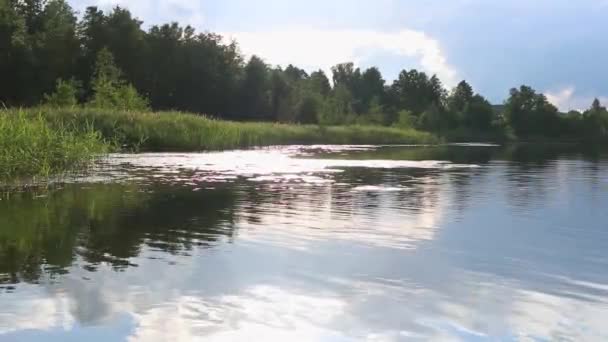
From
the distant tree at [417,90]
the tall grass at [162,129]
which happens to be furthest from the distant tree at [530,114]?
the tall grass at [162,129]

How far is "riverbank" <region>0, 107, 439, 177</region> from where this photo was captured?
1677cm

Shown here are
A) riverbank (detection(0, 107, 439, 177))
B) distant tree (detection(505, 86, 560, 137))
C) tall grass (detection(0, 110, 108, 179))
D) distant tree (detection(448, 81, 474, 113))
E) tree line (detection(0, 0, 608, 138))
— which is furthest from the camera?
distant tree (detection(448, 81, 474, 113))

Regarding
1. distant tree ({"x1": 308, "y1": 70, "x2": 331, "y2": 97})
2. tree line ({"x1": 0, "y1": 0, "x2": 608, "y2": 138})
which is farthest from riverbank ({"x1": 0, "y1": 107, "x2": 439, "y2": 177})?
distant tree ({"x1": 308, "y1": 70, "x2": 331, "y2": 97})

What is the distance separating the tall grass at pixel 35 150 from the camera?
52.6ft

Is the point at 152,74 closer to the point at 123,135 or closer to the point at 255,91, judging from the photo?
the point at 255,91

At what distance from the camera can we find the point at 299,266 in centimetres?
824

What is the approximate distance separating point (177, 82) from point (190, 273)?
3176 inches

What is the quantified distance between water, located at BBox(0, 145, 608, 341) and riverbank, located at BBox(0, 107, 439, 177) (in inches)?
55.8

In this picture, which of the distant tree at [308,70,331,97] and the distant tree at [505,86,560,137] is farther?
the distant tree at [505,86,560,137]

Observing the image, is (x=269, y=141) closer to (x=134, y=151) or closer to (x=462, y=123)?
(x=134, y=151)

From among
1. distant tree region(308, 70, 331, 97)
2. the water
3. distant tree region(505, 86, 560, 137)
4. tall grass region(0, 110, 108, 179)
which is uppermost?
distant tree region(308, 70, 331, 97)

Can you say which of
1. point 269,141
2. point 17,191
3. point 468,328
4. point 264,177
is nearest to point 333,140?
point 269,141

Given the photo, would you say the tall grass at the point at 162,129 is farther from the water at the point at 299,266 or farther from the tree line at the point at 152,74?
the water at the point at 299,266

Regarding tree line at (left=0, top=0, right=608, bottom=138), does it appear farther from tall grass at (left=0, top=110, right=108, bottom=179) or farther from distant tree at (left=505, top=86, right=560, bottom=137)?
tall grass at (left=0, top=110, right=108, bottom=179)
